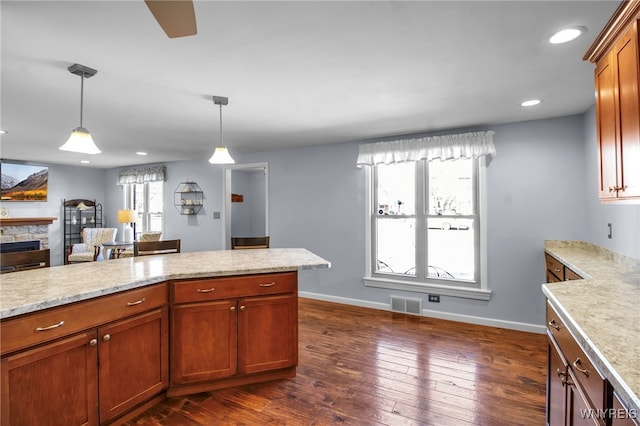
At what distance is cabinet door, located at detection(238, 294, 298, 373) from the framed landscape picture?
21.2 ft

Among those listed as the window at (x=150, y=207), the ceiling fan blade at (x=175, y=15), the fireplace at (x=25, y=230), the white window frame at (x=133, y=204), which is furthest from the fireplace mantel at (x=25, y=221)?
the ceiling fan blade at (x=175, y=15)

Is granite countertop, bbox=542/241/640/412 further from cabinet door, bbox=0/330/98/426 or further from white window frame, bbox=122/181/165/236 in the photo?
white window frame, bbox=122/181/165/236

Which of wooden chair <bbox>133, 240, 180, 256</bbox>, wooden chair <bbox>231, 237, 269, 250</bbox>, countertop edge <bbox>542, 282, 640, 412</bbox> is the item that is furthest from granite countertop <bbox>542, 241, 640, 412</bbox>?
wooden chair <bbox>133, 240, 180, 256</bbox>

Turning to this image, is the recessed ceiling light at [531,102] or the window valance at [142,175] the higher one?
the recessed ceiling light at [531,102]

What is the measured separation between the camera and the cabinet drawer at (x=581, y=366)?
0.97 metres

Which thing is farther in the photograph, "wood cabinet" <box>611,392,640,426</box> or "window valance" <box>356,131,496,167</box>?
"window valance" <box>356,131,496,167</box>

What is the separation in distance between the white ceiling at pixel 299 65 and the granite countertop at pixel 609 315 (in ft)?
4.59

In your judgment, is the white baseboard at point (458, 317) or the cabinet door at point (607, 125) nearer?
the cabinet door at point (607, 125)

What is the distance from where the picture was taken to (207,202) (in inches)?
224

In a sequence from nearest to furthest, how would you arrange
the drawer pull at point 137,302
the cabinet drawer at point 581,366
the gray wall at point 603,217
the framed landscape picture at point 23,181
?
the cabinet drawer at point 581,366 < the drawer pull at point 137,302 < the gray wall at point 603,217 < the framed landscape picture at point 23,181

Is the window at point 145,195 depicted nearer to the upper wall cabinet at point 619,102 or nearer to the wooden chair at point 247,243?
the wooden chair at point 247,243

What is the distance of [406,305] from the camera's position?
3.95m

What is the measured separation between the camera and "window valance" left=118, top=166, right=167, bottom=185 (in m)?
6.04

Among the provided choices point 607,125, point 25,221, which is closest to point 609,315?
point 607,125
